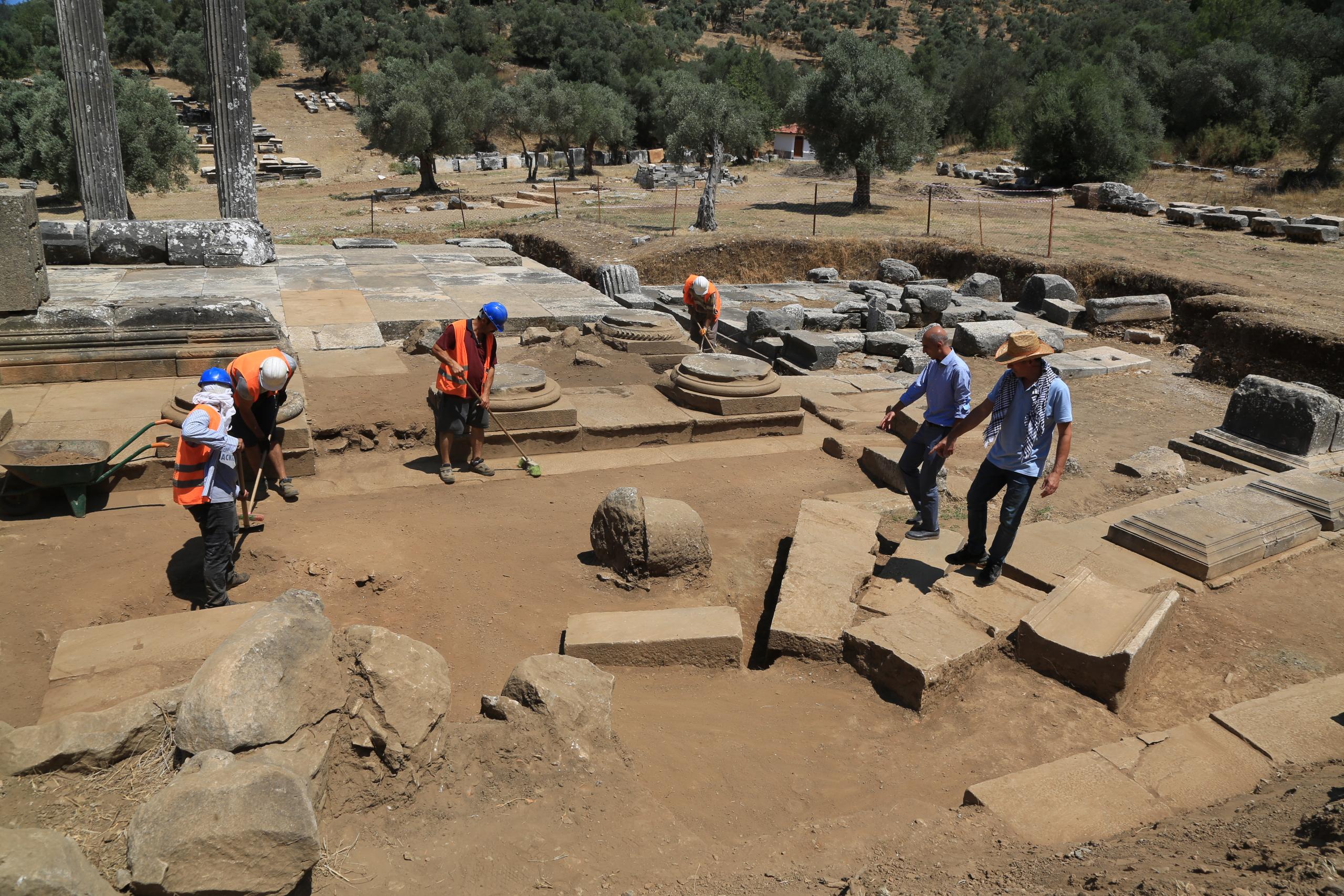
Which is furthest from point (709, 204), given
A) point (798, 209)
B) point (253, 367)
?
point (253, 367)

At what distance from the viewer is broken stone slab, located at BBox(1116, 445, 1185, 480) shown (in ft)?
26.5

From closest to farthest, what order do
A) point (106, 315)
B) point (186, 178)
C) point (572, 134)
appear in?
1. point (106, 315)
2. point (186, 178)
3. point (572, 134)

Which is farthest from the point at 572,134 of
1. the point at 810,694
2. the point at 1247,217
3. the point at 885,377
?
the point at 810,694

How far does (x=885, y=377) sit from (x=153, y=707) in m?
9.37

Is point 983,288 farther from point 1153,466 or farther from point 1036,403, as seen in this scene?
point 1036,403

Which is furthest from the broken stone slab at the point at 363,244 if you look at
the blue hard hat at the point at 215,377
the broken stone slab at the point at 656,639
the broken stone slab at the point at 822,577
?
the broken stone slab at the point at 656,639

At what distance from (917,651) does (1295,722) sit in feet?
5.95

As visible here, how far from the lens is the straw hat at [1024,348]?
5242 mm

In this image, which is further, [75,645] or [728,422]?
[728,422]

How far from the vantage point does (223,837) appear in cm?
285

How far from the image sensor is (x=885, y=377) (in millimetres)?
11414

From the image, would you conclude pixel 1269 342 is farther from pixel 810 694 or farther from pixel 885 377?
pixel 810 694

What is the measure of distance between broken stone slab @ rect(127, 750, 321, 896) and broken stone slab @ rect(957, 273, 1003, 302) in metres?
15.6

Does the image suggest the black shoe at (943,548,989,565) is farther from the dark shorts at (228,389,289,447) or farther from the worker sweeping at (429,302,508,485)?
the dark shorts at (228,389,289,447)
